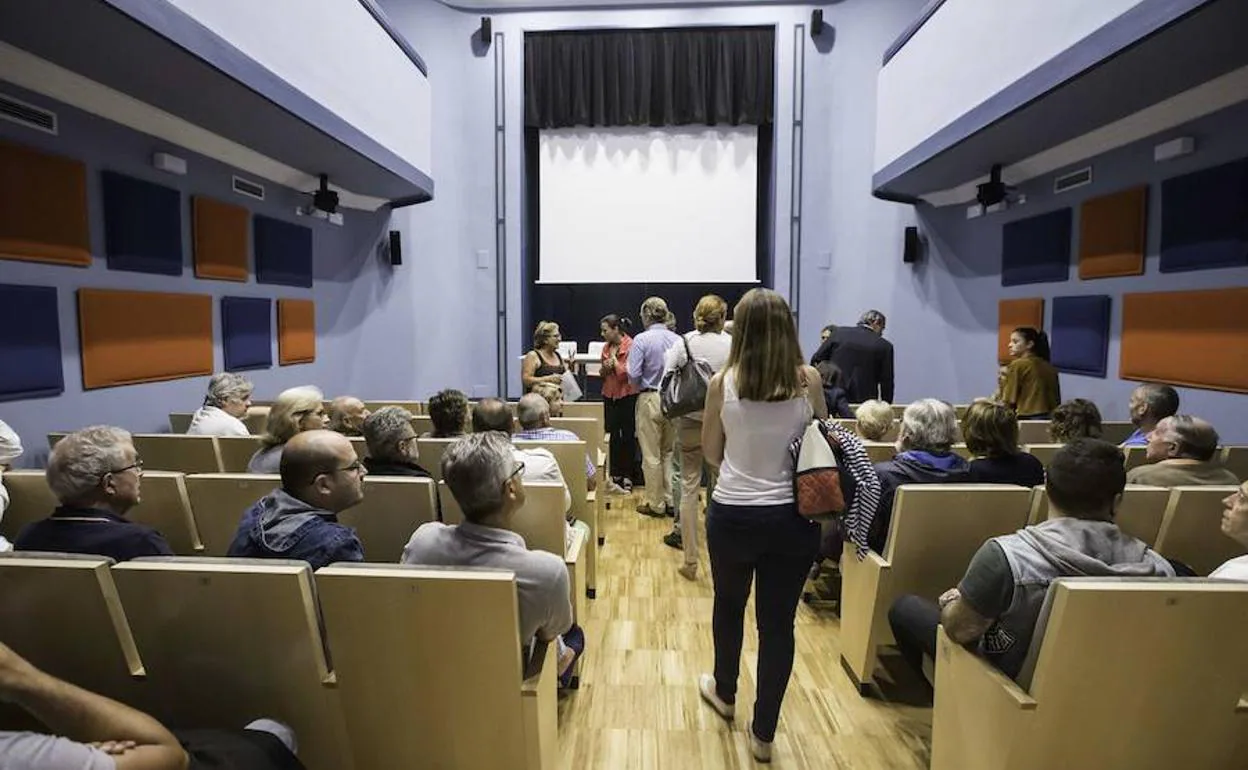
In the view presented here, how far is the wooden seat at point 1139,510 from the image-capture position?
224cm

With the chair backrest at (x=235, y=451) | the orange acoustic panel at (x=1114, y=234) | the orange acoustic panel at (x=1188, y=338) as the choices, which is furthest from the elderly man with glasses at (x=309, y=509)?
the orange acoustic panel at (x=1114, y=234)

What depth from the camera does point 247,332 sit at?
524cm

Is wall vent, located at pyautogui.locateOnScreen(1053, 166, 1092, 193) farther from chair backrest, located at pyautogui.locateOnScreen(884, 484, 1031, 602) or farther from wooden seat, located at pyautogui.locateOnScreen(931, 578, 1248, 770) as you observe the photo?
wooden seat, located at pyautogui.locateOnScreen(931, 578, 1248, 770)

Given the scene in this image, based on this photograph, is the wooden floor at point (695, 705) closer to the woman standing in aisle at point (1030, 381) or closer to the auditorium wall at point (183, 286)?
the woman standing in aisle at point (1030, 381)

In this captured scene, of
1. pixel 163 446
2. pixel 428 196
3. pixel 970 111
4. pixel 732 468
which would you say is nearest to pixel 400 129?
pixel 428 196

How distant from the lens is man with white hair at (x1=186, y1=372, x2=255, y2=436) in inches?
137

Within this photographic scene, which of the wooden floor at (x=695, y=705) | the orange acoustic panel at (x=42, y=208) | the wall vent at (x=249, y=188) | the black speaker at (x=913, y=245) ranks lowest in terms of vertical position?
the wooden floor at (x=695, y=705)

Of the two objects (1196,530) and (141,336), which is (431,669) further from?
(141,336)

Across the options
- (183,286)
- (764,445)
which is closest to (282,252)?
(183,286)

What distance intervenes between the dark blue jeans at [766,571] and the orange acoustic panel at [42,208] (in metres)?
3.63

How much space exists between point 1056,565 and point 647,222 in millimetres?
6699

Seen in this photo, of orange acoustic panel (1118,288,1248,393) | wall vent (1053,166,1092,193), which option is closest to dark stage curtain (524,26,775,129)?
wall vent (1053,166,1092,193)

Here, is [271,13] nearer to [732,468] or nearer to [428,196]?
[428,196]

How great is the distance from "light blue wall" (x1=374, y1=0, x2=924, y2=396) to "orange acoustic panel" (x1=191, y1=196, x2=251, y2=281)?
2.22 m
